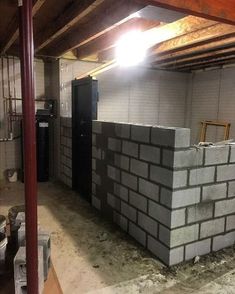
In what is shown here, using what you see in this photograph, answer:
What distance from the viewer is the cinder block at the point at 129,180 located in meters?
2.86

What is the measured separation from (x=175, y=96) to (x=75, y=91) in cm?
268

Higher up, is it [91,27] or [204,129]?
[91,27]

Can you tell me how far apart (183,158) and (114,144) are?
1.12m

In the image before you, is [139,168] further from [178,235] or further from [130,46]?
[130,46]

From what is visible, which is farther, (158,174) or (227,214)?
(227,214)

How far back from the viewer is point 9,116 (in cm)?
486

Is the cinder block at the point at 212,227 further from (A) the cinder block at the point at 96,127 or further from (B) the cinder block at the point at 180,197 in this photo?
(A) the cinder block at the point at 96,127

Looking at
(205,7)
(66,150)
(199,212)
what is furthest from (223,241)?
(66,150)

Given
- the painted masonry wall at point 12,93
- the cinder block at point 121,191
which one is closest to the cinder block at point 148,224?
the cinder block at point 121,191

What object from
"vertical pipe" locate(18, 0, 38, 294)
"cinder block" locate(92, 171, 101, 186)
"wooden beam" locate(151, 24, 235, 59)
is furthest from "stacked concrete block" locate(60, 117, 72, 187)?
"vertical pipe" locate(18, 0, 38, 294)

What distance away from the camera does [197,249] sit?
253cm

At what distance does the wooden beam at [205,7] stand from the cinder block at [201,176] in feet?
4.27

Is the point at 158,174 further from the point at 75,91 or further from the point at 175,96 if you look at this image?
the point at 175,96

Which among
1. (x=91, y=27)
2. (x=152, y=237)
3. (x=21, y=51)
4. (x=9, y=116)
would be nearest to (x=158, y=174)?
(x=152, y=237)
